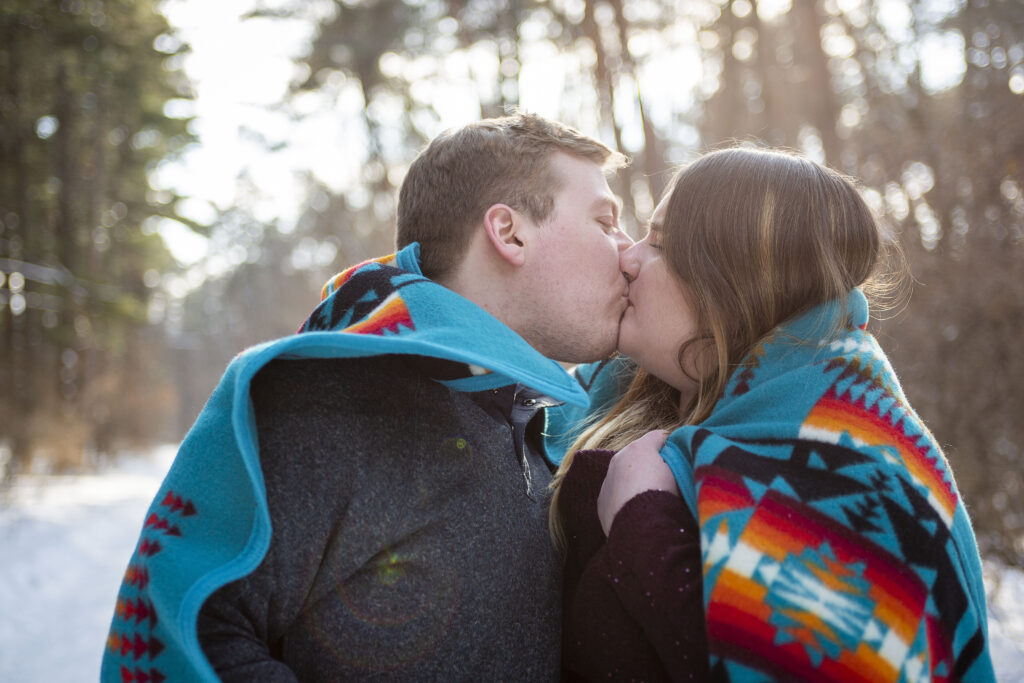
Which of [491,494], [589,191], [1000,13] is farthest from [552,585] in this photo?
[1000,13]

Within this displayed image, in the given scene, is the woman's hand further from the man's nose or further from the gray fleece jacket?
the man's nose

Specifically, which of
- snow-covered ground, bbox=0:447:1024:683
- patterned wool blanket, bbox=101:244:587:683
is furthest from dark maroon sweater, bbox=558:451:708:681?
snow-covered ground, bbox=0:447:1024:683

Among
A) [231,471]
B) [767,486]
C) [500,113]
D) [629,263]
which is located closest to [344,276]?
[231,471]

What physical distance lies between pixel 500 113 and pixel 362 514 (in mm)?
12794

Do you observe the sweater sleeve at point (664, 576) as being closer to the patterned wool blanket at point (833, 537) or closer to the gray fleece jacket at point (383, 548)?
the patterned wool blanket at point (833, 537)

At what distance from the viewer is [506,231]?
2670 mm

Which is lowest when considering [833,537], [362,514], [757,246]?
[833,537]

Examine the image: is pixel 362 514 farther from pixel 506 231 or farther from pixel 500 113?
pixel 500 113

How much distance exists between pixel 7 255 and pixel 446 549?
14128mm

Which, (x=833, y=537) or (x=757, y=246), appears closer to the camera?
(x=833, y=537)

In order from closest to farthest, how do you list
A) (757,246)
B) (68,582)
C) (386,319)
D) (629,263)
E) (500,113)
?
1. (386,319)
2. (757,246)
3. (629,263)
4. (68,582)
5. (500,113)

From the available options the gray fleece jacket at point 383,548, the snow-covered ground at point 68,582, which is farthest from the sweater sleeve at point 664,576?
the snow-covered ground at point 68,582

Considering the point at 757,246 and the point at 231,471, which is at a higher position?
the point at 757,246

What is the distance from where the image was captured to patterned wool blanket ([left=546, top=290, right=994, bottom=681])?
1614mm
